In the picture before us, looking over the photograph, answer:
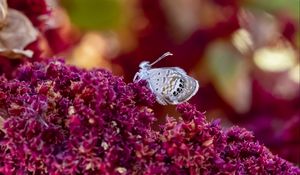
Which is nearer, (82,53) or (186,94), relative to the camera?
(186,94)

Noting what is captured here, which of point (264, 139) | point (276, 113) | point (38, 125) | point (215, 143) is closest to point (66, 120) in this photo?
point (38, 125)

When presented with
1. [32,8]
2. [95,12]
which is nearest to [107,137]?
[32,8]

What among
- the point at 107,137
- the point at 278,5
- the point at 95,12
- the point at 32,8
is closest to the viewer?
the point at 107,137

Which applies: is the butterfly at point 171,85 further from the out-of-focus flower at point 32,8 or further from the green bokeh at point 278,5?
the green bokeh at point 278,5

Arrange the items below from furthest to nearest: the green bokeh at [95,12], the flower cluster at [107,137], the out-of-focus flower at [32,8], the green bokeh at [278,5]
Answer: the green bokeh at [95,12], the green bokeh at [278,5], the out-of-focus flower at [32,8], the flower cluster at [107,137]

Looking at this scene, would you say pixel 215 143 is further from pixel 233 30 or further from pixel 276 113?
pixel 233 30

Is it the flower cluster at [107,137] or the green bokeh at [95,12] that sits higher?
the green bokeh at [95,12]

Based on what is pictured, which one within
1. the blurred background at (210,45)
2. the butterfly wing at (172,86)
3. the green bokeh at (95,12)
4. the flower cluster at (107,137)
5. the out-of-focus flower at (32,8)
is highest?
the green bokeh at (95,12)

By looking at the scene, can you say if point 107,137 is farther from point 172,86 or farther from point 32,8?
point 32,8

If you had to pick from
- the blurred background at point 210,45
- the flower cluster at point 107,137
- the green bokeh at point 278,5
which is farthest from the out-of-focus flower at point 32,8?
the green bokeh at point 278,5
